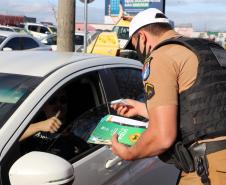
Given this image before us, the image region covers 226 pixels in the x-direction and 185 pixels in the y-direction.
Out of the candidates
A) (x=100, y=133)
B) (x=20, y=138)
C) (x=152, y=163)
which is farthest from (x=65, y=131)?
(x=152, y=163)

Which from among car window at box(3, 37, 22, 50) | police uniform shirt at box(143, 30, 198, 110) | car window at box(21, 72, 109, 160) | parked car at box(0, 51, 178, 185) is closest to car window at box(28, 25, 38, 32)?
car window at box(3, 37, 22, 50)

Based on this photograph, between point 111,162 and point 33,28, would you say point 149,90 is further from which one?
point 33,28

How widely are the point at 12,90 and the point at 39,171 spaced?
74 centimetres

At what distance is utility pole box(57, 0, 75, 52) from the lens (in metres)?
7.95

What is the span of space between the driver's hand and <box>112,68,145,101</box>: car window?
25.4 inches

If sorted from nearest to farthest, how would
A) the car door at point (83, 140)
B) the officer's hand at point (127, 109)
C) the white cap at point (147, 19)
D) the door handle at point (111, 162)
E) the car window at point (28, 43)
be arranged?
the white cap at point (147, 19) < the car door at point (83, 140) < the door handle at point (111, 162) < the officer's hand at point (127, 109) < the car window at point (28, 43)

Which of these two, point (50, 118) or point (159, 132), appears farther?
point (50, 118)

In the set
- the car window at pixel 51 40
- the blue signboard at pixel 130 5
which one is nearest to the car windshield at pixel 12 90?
the blue signboard at pixel 130 5

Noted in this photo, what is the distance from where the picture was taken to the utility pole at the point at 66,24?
7.95 metres

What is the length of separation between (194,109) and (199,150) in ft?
0.76

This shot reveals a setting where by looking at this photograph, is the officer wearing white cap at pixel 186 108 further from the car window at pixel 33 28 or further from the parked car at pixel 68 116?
the car window at pixel 33 28

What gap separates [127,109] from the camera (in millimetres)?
3385

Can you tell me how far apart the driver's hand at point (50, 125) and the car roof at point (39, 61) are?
0.29m

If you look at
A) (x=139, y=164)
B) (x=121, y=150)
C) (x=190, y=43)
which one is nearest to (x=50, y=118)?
(x=121, y=150)
